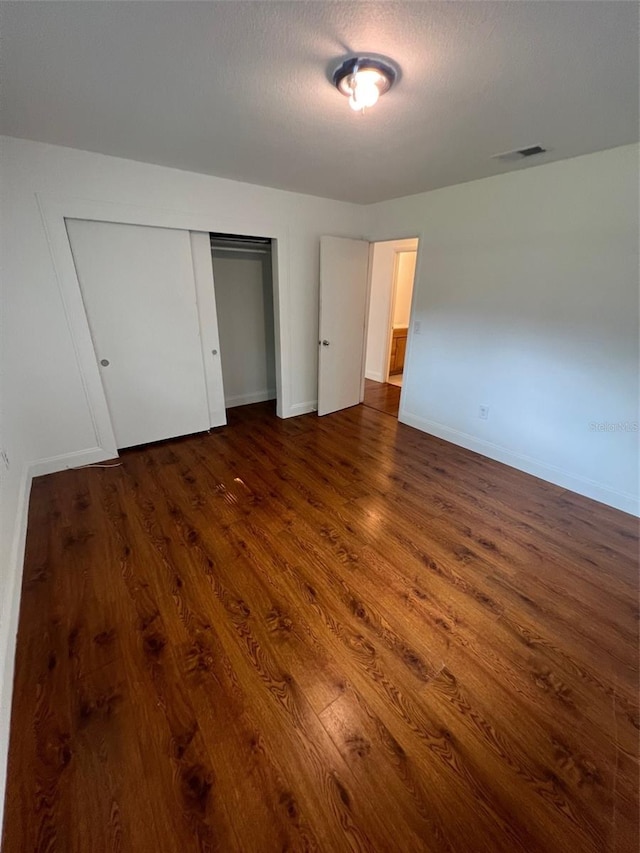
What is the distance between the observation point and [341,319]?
3.94 meters

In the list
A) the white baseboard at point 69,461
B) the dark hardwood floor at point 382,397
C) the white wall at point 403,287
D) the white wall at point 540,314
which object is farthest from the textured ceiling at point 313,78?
the white wall at point 403,287

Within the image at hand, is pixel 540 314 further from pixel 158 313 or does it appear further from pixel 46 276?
pixel 46 276

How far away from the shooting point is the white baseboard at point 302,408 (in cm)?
410

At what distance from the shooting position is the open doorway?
15.7 ft

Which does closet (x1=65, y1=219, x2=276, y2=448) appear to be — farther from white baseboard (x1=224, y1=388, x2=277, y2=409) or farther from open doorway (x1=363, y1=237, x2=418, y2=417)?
open doorway (x1=363, y1=237, x2=418, y2=417)

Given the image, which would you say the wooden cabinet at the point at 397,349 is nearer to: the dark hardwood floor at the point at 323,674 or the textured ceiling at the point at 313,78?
the textured ceiling at the point at 313,78

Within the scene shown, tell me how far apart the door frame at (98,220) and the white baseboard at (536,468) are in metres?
2.22

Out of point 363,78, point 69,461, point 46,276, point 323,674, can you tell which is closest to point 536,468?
point 323,674

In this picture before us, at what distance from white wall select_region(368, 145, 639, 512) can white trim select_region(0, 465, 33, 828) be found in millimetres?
3528

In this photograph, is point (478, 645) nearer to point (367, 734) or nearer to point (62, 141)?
point (367, 734)

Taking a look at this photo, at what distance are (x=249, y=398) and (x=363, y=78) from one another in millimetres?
3481

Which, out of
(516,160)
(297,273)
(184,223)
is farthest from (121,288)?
(516,160)

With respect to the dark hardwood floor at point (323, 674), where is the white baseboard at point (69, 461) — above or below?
above

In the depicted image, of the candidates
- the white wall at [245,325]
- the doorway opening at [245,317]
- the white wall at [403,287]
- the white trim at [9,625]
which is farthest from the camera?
the white wall at [403,287]
